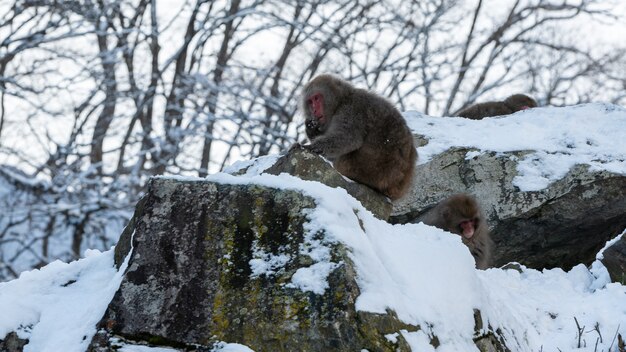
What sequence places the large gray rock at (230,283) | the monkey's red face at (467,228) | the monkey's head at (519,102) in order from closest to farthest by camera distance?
the large gray rock at (230,283) → the monkey's red face at (467,228) → the monkey's head at (519,102)

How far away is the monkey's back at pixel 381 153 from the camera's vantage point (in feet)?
19.4

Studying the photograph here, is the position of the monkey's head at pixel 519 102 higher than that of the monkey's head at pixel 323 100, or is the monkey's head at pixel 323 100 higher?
the monkey's head at pixel 519 102

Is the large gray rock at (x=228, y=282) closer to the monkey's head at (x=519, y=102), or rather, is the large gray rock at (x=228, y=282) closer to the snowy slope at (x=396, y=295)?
the snowy slope at (x=396, y=295)

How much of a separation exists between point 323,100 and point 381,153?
0.64 m

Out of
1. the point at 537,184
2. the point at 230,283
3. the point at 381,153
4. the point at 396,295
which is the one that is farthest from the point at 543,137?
the point at 230,283

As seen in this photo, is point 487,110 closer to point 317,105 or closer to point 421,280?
point 317,105

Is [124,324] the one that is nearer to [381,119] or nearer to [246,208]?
[246,208]

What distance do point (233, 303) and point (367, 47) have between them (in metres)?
13.0

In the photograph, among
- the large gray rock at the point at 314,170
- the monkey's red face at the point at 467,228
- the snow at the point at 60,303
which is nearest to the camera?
the snow at the point at 60,303

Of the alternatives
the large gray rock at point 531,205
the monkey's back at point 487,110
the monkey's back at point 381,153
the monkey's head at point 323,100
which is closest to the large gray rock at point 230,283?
the monkey's back at point 381,153

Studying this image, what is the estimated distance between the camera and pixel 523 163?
718 cm

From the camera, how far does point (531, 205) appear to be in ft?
22.5

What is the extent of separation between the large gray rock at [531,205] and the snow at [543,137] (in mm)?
89

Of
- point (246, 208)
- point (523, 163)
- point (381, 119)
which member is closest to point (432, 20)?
point (523, 163)
